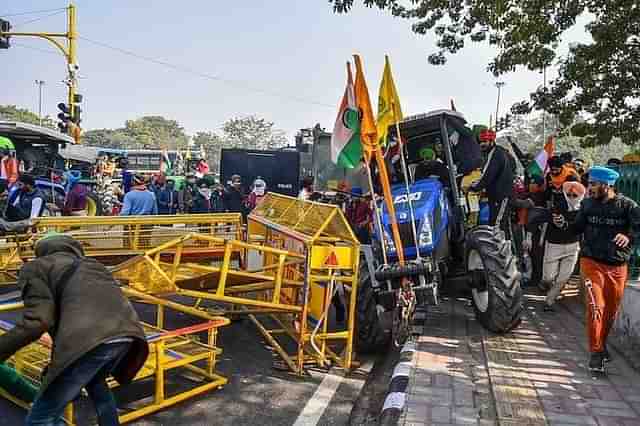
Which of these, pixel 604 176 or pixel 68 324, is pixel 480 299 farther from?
pixel 68 324

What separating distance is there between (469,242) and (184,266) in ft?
10.1

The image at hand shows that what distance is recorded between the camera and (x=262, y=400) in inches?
189

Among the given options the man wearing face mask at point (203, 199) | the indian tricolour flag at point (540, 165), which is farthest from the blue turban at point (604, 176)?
the man wearing face mask at point (203, 199)

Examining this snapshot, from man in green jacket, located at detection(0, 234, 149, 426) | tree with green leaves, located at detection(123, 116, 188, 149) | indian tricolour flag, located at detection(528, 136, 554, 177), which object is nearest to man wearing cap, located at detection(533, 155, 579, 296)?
indian tricolour flag, located at detection(528, 136, 554, 177)

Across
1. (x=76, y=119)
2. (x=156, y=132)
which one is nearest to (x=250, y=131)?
(x=156, y=132)

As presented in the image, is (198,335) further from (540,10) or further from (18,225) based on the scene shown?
(540,10)

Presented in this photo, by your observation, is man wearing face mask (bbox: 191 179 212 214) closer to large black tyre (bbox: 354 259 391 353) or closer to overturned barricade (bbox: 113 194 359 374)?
overturned barricade (bbox: 113 194 359 374)

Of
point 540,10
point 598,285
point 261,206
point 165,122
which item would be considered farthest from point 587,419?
point 165,122

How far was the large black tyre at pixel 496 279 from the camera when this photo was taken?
584cm

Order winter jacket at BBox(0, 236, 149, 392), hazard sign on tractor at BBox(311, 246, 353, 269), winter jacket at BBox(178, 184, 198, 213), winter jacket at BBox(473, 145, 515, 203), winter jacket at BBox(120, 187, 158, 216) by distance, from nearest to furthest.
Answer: winter jacket at BBox(0, 236, 149, 392), hazard sign on tractor at BBox(311, 246, 353, 269), winter jacket at BBox(473, 145, 515, 203), winter jacket at BBox(120, 187, 158, 216), winter jacket at BBox(178, 184, 198, 213)

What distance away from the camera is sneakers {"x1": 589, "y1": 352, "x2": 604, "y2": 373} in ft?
16.7

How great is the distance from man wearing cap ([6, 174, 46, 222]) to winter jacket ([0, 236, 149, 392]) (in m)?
5.68

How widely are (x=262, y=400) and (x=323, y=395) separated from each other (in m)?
0.51

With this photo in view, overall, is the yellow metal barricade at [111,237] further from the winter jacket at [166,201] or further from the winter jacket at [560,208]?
A: the winter jacket at [166,201]
